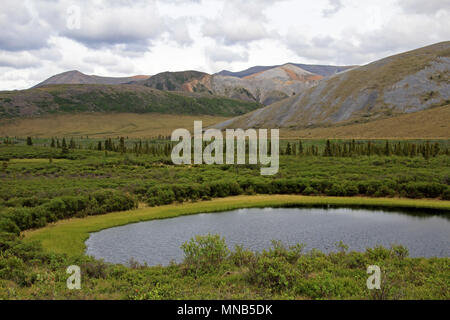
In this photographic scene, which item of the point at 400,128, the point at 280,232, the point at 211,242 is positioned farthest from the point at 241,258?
the point at 400,128

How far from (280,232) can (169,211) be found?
9.78m

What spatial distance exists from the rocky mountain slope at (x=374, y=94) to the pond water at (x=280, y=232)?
83808 mm

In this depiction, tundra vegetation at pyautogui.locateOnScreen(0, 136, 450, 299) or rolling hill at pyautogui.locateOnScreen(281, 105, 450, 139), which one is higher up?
rolling hill at pyautogui.locateOnScreen(281, 105, 450, 139)

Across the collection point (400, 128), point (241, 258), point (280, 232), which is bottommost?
point (280, 232)

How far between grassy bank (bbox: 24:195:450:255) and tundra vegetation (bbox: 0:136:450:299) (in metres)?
0.85

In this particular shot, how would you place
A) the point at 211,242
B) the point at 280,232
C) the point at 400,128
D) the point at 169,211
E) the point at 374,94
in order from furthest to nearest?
1. the point at 374,94
2. the point at 400,128
3. the point at 169,211
4. the point at 280,232
5. the point at 211,242

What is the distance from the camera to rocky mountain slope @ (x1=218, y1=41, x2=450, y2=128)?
349ft

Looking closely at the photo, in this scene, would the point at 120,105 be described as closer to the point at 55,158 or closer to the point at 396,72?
the point at 396,72

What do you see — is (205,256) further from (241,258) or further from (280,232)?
(280,232)

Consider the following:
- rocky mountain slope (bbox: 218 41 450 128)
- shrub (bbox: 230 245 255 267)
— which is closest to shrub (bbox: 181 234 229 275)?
Answer: shrub (bbox: 230 245 255 267)

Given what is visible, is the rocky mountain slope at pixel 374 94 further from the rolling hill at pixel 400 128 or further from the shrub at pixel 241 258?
the shrub at pixel 241 258

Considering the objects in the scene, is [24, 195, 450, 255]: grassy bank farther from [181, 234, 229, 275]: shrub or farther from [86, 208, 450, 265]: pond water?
[181, 234, 229, 275]: shrub

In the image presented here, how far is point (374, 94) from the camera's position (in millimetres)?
114000

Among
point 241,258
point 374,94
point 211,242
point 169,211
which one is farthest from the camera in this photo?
point 374,94
